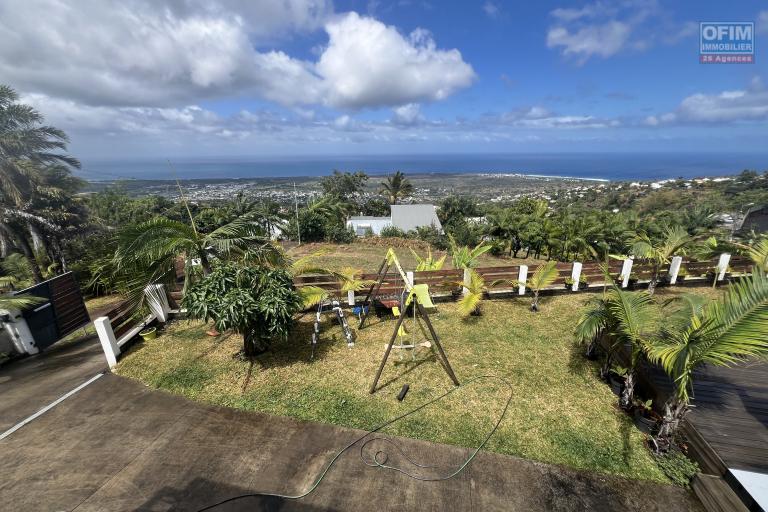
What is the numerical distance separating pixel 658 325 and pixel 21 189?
21546 mm

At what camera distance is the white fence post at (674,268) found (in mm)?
11352

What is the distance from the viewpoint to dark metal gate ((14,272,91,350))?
330 inches

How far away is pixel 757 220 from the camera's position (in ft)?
93.6

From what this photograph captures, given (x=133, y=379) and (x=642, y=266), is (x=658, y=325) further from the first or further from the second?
(x=133, y=379)

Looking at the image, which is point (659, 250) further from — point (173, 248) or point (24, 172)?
point (24, 172)

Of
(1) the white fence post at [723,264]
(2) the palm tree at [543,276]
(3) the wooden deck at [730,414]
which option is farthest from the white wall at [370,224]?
(3) the wooden deck at [730,414]

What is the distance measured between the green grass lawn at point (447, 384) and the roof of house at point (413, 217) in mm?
25147

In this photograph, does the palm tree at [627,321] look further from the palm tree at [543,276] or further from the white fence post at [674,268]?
the white fence post at [674,268]

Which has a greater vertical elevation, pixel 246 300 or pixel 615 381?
pixel 246 300

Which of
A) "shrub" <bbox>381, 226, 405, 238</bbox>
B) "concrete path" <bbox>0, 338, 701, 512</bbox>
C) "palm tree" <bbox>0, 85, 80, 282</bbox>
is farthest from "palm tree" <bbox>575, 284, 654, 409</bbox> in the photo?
"shrub" <bbox>381, 226, 405, 238</bbox>

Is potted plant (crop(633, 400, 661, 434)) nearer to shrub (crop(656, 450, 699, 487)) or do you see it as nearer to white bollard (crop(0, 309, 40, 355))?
shrub (crop(656, 450, 699, 487))

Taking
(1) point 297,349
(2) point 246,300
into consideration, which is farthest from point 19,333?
(1) point 297,349

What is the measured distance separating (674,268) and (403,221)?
81.8 ft

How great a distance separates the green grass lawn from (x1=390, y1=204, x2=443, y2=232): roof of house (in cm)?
2515
